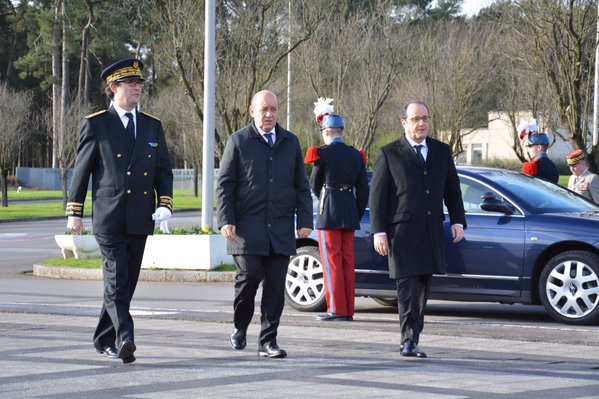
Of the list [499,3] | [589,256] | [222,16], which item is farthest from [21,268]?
[499,3]

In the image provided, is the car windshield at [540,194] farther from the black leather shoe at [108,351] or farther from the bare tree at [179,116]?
the bare tree at [179,116]

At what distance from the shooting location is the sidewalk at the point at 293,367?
7793 mm

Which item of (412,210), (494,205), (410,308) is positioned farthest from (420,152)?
(494,205)

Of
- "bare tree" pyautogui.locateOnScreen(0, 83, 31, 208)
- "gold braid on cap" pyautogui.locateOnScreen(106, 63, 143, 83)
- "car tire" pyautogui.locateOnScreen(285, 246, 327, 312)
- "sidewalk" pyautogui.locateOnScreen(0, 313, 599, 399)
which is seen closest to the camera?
"sidewalk" pyautogui.locateOnScreen(0, 313, 599, 399)

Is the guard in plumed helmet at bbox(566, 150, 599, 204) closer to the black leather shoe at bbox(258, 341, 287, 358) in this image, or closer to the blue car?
the blue car

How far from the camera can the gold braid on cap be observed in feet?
30.5

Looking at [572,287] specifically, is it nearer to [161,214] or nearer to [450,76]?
[161,214]

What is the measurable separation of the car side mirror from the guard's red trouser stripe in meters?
1.30

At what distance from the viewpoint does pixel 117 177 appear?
30.5 feet

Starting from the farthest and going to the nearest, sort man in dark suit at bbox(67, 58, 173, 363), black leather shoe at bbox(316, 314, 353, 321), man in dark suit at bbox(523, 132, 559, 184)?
man in dark suit at bbox(523, 132, 559, 184), black leather shoe at bbox(316, 314, 353, 321), man in dark suit at bbox(67, 58, 173, 363)

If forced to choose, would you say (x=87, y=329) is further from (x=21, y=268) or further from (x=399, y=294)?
(x=21, y=268)

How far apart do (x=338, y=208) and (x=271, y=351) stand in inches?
127

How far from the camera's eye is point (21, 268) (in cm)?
2127

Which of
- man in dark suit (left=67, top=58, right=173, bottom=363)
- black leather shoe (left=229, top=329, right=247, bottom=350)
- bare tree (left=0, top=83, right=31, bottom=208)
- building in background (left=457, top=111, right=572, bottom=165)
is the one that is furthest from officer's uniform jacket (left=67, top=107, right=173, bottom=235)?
building in background (left=457, top=111, right=572, bottom=165)
